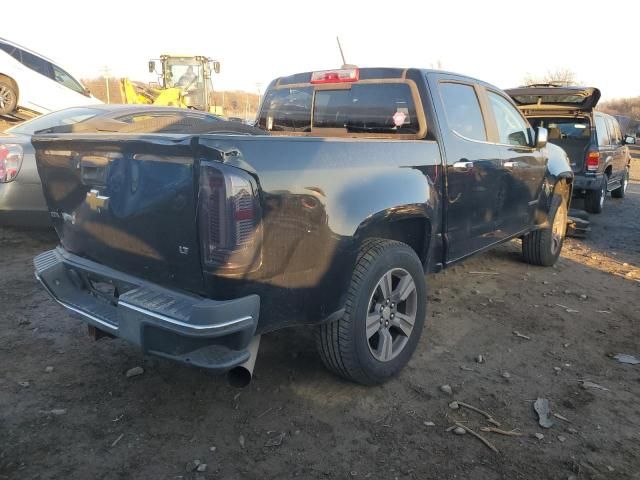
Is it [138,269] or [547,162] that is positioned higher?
[547,162]

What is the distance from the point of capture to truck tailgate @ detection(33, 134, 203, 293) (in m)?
2.22

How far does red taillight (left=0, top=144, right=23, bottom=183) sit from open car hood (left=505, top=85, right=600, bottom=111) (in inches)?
299

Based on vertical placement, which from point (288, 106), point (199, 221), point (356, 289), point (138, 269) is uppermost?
point (288, 106)

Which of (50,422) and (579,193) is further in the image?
(579,193)

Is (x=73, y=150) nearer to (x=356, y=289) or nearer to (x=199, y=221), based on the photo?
(x=199, y=221)

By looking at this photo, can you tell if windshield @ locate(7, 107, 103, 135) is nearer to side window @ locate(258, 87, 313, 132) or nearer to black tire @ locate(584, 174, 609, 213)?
side window @ locate(258, 87, 313, 132)

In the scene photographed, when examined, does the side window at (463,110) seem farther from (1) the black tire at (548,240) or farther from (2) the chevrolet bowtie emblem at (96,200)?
(2) the chevrolet bowtie emblem at (96,200)

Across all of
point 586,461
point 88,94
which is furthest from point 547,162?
point 88,94

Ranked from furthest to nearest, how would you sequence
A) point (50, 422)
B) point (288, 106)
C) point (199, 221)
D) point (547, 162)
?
1. point (547, 162)
2. point (288, 106)
3. point (50, 422)
4. point (199, 221)

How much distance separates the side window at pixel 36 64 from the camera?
42.3 feet

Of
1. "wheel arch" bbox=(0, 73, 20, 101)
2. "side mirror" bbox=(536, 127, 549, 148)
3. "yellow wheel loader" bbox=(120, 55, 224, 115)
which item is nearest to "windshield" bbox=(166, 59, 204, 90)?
"yellow wheel loader" bbox=(120, 55, 224, 115)

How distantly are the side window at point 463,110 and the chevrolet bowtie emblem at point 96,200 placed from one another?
2392mm

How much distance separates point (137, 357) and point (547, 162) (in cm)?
432

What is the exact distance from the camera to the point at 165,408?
2.80 m
